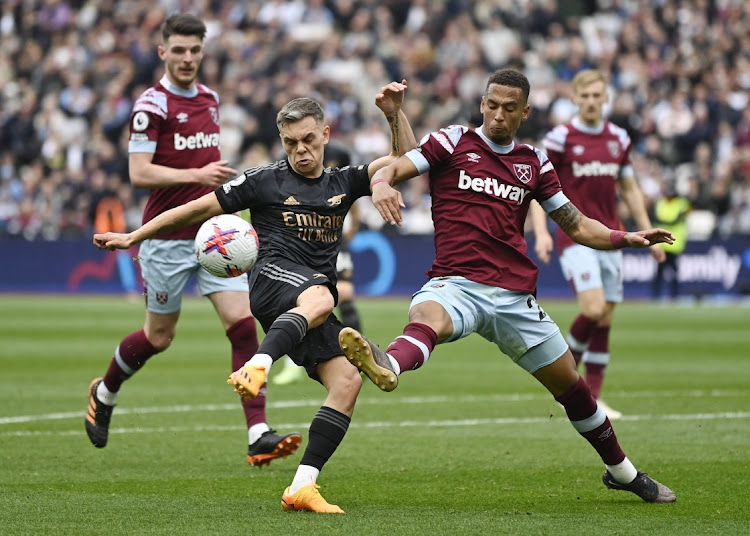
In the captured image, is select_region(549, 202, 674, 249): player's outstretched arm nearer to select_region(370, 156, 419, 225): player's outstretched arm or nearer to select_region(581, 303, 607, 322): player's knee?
select_region(370, 156, 419, 225): player's outstretched arm

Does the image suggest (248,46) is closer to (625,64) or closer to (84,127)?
(84,127)

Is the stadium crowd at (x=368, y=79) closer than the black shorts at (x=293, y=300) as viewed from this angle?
No

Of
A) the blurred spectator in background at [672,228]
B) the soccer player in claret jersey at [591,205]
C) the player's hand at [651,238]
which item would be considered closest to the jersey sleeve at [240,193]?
the player's hand at [651,238]

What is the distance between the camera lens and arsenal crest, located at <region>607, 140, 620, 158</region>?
10.7 meters

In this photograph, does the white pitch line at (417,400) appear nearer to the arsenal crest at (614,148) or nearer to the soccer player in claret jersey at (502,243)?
the arsenal crest at (614,148)

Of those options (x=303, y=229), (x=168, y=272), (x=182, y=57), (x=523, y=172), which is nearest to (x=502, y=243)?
(x=523, y=172)

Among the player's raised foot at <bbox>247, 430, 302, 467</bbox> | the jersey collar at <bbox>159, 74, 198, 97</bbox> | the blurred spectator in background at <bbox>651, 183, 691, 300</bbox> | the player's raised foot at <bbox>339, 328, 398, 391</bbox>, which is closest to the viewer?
the player's raised foot at <bbox>339, 328, 398, 391</bbox>

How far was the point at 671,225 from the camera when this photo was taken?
952 inches

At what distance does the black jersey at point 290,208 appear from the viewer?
6.80 meters

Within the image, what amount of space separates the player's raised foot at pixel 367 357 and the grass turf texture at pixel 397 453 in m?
0.67

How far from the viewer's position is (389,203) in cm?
611

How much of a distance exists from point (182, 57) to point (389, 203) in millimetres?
3075

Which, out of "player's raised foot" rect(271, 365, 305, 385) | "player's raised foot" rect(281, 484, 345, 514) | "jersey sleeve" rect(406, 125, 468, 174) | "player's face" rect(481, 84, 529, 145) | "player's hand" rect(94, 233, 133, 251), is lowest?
"player's raised foot" rect(271, 365, 305, 385)

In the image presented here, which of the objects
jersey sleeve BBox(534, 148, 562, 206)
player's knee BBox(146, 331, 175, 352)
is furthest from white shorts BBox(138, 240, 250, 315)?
jersey sleeve BBox(534, 148, 562, 206)
